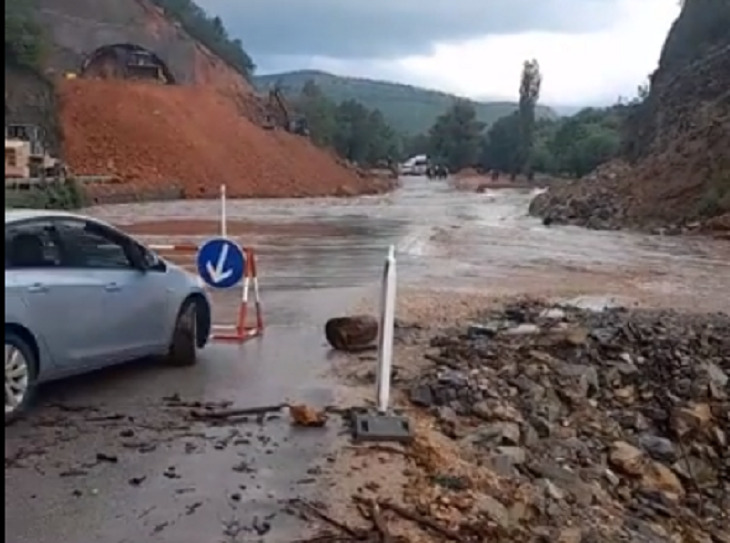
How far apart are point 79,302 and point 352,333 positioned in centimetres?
348

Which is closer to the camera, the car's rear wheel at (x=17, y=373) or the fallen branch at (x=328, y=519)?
the fallen branch at (x=328, y=519)

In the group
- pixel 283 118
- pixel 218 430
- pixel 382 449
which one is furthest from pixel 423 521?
pixel 283 118

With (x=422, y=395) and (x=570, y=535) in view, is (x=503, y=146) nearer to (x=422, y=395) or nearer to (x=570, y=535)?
(x=422, y=395)

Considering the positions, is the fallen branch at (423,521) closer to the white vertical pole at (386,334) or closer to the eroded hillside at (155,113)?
the white vertical pole at (386,334)

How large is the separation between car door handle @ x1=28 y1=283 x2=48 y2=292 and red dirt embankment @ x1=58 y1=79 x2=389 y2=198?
58.7m

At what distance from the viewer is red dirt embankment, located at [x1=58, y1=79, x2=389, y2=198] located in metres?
74.9

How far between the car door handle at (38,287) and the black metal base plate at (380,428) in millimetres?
2379

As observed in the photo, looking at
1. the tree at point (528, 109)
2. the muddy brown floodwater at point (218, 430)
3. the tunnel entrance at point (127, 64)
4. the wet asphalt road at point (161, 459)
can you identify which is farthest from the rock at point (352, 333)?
the tree at point (528, 109)

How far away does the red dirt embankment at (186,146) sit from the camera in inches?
2950

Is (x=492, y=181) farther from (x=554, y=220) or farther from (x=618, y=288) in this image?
(x=618, y=288)

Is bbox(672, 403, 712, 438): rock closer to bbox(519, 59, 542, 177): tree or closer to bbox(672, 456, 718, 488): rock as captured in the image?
bbox(672, 456, 718, 488): rock

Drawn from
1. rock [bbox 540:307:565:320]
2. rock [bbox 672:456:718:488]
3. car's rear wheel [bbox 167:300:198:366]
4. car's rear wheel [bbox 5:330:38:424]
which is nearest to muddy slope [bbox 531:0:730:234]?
rock [bbox 540:307:565:320]

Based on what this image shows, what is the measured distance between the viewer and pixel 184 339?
410 inches

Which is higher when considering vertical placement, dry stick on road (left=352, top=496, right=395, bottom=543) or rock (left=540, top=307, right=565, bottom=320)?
dry stick on road (left=352, top=496, right=395, bottom=543)
